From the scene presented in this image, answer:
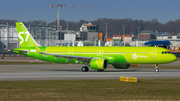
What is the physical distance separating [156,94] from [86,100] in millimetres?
5466

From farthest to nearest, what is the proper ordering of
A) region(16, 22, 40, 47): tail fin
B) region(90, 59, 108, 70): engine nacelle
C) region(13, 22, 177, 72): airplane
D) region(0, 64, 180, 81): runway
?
region(16, 22, 40, 47): tail fin → region(13, 22, 177, 72): airplane → region(90, 59, 108, 70): engine nacelle → region(0, 64, 180, 81): runway

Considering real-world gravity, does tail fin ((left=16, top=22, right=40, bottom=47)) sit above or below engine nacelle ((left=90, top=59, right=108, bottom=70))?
above

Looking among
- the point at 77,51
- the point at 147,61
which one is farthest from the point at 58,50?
the point at 147,61

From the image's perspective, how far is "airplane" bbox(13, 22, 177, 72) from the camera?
40094 millimetres

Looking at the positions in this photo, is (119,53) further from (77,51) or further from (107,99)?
(107,99)

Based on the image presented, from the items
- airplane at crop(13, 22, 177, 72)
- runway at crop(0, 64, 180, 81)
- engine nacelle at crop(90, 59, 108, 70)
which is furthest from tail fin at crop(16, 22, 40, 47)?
engine nacelle at crop(90, 59, 108, 70)

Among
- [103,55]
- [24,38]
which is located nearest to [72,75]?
[103,55]

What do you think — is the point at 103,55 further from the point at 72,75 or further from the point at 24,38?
the point at 24,38

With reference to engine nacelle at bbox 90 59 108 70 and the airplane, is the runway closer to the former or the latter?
engine nacelle at bbox 90 59 108 70

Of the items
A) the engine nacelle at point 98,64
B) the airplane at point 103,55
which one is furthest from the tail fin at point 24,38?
the engine nacelle at point 98,64

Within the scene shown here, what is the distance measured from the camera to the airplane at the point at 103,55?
132ft

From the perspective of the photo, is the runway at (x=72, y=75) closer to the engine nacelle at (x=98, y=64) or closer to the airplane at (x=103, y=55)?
the engine nacelle at (x=98, y=64)

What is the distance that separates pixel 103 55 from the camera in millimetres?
41688

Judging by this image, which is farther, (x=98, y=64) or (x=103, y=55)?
(x=103, y=55)
